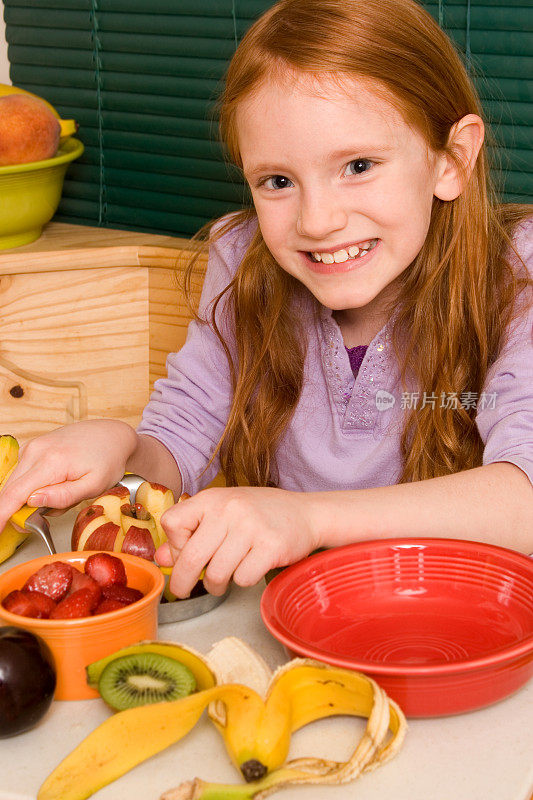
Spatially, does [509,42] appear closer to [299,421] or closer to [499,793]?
[299,421]

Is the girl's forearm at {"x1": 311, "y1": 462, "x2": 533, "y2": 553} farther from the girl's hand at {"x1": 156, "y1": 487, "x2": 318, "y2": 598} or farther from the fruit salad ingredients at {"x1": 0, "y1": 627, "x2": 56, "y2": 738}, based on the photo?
the fruit salad ingredients at {"x1": 0, "y1": 627, "x2": 56, "y2": 738}

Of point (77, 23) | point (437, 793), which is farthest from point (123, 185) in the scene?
point (437, 793)

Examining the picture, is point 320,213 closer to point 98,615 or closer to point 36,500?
point 36,500

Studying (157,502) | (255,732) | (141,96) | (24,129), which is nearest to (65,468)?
(157,502)

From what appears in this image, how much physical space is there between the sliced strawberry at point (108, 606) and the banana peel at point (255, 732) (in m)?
0.11

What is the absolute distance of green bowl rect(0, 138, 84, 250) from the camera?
5.74ft

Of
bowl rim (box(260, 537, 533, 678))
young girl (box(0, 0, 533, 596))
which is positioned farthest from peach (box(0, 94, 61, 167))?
bowl rim (box(260, 537, 533, 678))

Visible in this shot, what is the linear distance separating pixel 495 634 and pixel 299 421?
0.66 meters

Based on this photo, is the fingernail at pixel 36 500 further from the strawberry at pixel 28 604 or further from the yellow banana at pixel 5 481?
the strawberry at pixel 28 604

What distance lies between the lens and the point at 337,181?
1.09 m

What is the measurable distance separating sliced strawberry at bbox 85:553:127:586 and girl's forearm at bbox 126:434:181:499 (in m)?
0.40

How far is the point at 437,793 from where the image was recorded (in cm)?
64

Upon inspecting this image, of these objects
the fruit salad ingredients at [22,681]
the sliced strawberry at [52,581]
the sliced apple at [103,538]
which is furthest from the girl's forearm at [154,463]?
the fruit salad ingredients at [22,681]

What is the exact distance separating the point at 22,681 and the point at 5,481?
413 millimetres
